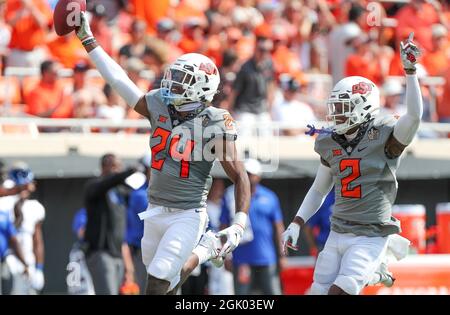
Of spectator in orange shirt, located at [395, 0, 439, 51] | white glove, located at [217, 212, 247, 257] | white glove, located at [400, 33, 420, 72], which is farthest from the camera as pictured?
spectator in orange shirt, located at [395, 0, 439, 51]

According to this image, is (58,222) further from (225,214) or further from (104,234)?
(225,214)

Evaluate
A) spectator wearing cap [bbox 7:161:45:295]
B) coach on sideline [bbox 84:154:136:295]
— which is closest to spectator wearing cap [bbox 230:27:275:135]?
coach on sideline [bbox 84:154:136:295]

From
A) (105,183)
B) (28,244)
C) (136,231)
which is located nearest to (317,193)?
(105,183)

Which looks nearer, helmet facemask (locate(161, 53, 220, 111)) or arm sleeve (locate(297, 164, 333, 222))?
helmet facemask (locate(161, 53, 220, 111))

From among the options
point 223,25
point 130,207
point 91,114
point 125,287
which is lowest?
point 125,287

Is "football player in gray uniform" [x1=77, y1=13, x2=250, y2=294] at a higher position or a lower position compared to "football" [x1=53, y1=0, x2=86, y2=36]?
lower

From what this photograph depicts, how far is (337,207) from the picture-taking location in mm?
8703

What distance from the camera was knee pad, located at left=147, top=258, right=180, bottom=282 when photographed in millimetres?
8305

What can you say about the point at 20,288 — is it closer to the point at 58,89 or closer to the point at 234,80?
the point at 58,89

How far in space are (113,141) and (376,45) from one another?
14.8 feet

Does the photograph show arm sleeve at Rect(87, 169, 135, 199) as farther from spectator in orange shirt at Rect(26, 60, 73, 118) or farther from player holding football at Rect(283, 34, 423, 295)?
player holding football at Rect(283, 34, 423, 295)

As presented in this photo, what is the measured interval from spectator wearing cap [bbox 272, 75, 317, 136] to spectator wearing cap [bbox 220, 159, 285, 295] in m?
2.06
